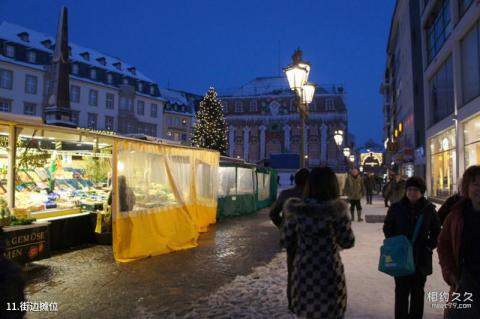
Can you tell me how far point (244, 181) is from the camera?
1841cm

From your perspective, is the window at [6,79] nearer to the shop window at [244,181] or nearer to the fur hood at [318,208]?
the shop window at [244,181]

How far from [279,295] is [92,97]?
156ft

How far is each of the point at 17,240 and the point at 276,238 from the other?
6.58 m

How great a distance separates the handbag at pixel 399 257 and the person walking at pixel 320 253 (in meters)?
0.91

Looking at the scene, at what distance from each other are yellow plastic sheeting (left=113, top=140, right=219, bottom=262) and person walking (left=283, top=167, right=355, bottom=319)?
5773 mm

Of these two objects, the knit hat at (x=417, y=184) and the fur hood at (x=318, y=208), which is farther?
the knit hat at (x=417, y=184)

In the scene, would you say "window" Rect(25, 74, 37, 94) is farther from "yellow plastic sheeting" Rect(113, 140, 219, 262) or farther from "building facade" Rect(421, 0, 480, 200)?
"building facade" Rect(421, 0, 480, 200)

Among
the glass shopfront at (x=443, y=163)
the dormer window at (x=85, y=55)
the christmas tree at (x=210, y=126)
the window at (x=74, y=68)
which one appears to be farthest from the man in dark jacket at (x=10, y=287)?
the dormer window at (x=85, y=55)

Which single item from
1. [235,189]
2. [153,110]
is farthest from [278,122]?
[235,189]

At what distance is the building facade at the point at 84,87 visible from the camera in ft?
132

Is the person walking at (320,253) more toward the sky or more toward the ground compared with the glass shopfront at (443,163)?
more toward the ground

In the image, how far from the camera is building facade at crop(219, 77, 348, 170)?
2756 inches

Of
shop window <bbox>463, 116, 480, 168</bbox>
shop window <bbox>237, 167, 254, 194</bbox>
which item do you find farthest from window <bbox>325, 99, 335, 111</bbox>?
shop window <bbox>463, 116, 480, 168</bbox>

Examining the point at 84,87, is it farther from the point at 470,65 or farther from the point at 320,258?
the point at 320,258
